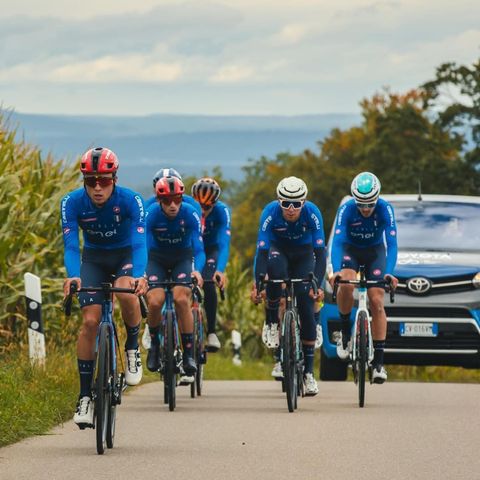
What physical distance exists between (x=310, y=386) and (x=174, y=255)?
1.76 m

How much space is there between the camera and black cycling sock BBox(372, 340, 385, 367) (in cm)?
1449

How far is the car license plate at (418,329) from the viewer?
16.1 m

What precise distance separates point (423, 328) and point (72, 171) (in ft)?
19.7

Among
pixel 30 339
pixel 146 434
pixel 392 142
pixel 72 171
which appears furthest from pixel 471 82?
pixel 146 434

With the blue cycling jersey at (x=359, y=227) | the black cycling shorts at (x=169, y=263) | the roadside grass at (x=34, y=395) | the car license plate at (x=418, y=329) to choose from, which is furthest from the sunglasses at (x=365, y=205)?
the roadside grass at (x=34, y=395)

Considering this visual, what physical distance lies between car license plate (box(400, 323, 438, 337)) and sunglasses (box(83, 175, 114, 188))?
629 cm

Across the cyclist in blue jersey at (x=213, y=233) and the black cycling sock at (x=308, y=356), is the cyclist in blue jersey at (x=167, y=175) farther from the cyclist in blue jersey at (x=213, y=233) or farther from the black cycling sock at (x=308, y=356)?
the black cycling sock at (x=308, y=356)

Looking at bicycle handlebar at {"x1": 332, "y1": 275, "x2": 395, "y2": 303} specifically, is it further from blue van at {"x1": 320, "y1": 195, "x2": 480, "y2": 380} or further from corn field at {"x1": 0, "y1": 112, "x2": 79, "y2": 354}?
corn field at {"x1": 0, "y1": 112, "x2": 79, "y2": 354}

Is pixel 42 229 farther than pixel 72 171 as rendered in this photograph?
No

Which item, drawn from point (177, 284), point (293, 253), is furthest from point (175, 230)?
point (293, 253)

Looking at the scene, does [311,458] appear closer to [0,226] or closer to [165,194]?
[165,194]

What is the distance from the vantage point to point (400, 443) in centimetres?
1088

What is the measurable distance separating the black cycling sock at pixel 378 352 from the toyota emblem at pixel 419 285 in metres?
1.73

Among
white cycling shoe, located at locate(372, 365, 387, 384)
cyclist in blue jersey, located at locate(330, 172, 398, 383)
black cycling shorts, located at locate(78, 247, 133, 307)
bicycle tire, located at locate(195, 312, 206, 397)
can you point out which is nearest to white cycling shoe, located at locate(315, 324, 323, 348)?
cyclist in blue jersey, located at locate(330, 172, 398, 383)
